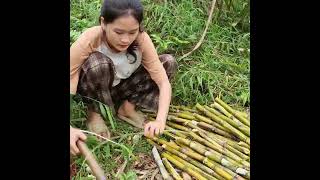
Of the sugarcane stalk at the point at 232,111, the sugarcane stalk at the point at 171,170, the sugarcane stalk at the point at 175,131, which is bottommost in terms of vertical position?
the sugarcane stalk at the point at 171,170

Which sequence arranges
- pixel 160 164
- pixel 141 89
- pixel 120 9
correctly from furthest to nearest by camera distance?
1. pixel 141 89
2. pixel 160 164
3. pixel 120 9

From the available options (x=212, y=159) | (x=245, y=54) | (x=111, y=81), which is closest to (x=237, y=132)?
(x=212, y=159)

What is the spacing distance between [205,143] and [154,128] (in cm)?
20

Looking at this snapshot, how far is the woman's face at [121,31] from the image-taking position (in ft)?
7.81

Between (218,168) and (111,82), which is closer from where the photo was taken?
(218,168)

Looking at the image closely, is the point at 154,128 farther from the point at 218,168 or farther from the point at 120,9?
the point at 120,9

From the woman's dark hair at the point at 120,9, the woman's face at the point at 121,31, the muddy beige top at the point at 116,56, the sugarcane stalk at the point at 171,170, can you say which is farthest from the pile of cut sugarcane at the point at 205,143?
the woman's dark hair at the point at 120,9

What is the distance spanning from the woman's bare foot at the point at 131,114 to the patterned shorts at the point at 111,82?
0.8 inches

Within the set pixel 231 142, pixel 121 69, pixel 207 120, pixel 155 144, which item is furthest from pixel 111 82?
pixel 231 142

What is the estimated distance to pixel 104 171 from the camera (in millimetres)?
2432

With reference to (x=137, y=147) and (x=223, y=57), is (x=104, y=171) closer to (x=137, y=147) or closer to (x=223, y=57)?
(x=137, y=147)

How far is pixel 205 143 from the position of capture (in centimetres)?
251

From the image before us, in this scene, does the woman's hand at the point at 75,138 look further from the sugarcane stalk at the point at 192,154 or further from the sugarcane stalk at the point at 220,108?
the sugarcane stalk at the point at 220,108

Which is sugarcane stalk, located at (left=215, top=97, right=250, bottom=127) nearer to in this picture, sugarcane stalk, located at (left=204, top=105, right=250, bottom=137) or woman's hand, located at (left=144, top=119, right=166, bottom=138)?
sugarcane stalk, located at (left=204, top=105, right=250, bottom=137)
